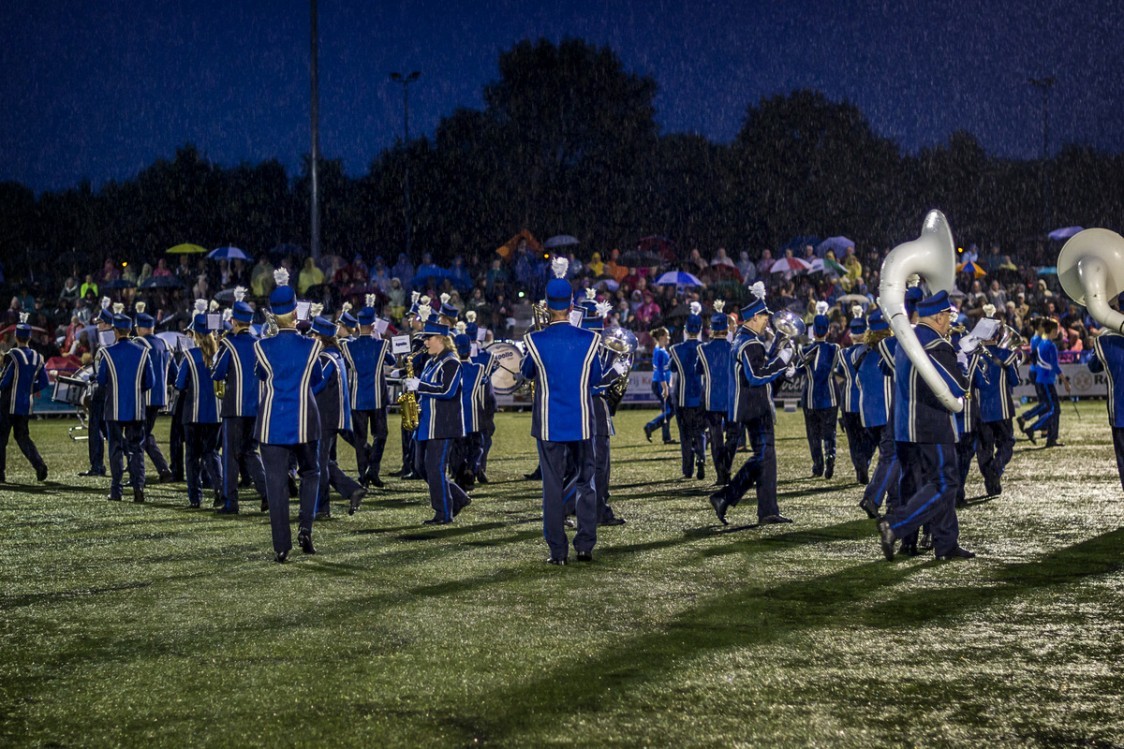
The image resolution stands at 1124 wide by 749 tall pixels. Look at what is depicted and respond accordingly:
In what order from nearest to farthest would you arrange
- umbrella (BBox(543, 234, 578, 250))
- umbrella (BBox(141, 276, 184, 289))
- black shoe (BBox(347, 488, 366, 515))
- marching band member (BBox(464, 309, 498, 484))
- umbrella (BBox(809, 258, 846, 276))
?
black shoe (BBox(347, 488, 366, 515)) < marching band member (BBox(464, 309, 498, 484)) < umbrella (BBox(141, 276, 184, 289)) < umbrella (BBox(809, 258, 846, 276)) < umbrella (BBox(543, 234, 578, 250))

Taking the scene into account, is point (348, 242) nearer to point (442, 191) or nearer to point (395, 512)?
point (442, 191)

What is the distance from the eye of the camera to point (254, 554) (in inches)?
400

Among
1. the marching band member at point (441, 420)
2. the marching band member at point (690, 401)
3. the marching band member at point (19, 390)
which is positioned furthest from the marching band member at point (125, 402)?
the marching band member at point (690, 401)

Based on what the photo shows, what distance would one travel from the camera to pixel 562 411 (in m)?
9.54

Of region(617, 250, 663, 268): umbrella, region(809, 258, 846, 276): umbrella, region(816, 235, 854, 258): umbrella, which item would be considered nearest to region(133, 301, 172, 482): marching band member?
region(809, 258, 846, 276): umbrella

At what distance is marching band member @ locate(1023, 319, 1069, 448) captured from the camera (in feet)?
64.6

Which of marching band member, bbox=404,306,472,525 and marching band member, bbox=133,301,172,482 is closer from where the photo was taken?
marching band member, bbox=404,306,472,525

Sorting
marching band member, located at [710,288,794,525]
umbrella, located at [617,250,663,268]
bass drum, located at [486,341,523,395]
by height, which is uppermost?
umbrella, located at [617,250,663,268]

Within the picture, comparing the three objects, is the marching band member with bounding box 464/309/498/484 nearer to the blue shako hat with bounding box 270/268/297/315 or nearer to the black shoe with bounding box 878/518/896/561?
the blue shako hat with bounding box 270/268/297/315

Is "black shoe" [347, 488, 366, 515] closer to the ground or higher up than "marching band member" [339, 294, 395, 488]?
closer to the ground

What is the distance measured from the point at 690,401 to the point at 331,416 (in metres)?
4.82

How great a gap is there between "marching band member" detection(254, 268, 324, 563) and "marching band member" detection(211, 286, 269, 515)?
2088mm

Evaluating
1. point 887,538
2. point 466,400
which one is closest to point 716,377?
point 466,400

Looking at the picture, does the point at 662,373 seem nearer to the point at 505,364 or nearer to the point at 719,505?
the point at 505,364
